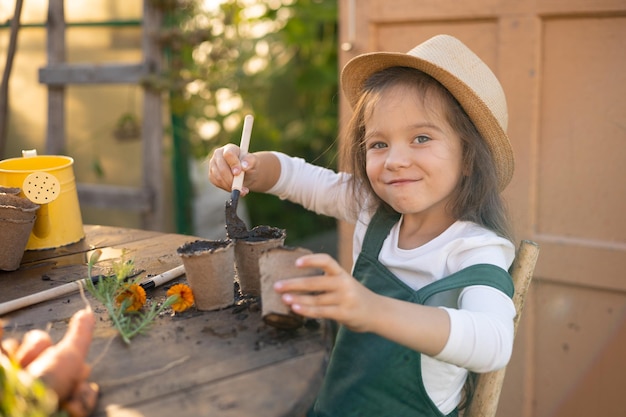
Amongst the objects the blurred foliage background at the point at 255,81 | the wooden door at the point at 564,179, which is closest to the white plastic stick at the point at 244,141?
the wooden door at the point at 564,179

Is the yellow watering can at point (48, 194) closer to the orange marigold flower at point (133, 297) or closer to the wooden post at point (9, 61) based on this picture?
the orange marigold flower at point (133, 297)

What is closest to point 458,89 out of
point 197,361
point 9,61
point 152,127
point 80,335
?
point 197,361

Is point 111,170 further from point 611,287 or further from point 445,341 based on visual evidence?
point 445,341

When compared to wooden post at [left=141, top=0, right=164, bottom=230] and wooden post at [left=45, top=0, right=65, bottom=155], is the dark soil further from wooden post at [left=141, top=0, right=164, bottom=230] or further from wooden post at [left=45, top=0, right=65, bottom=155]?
wooden post at [left=45, top=0, right=65, bottom=155]

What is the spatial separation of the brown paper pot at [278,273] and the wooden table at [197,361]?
2.7 inches

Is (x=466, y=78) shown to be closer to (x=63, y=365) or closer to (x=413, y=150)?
(x=413, y=150)

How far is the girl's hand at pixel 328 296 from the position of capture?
1205 mm

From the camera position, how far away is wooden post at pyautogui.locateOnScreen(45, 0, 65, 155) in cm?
390

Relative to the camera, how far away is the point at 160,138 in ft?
12.9

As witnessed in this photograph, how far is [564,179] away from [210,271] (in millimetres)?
1501

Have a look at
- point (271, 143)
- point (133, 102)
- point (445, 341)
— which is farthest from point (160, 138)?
point (445, 341)

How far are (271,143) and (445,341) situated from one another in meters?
3.78

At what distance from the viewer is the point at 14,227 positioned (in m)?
1.75

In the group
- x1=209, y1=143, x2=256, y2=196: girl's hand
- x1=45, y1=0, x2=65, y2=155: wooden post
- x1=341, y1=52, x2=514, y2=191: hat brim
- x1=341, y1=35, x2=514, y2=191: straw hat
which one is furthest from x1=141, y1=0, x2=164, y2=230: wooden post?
x1=341, y1=35, x2=514, y2=191: straw hat
